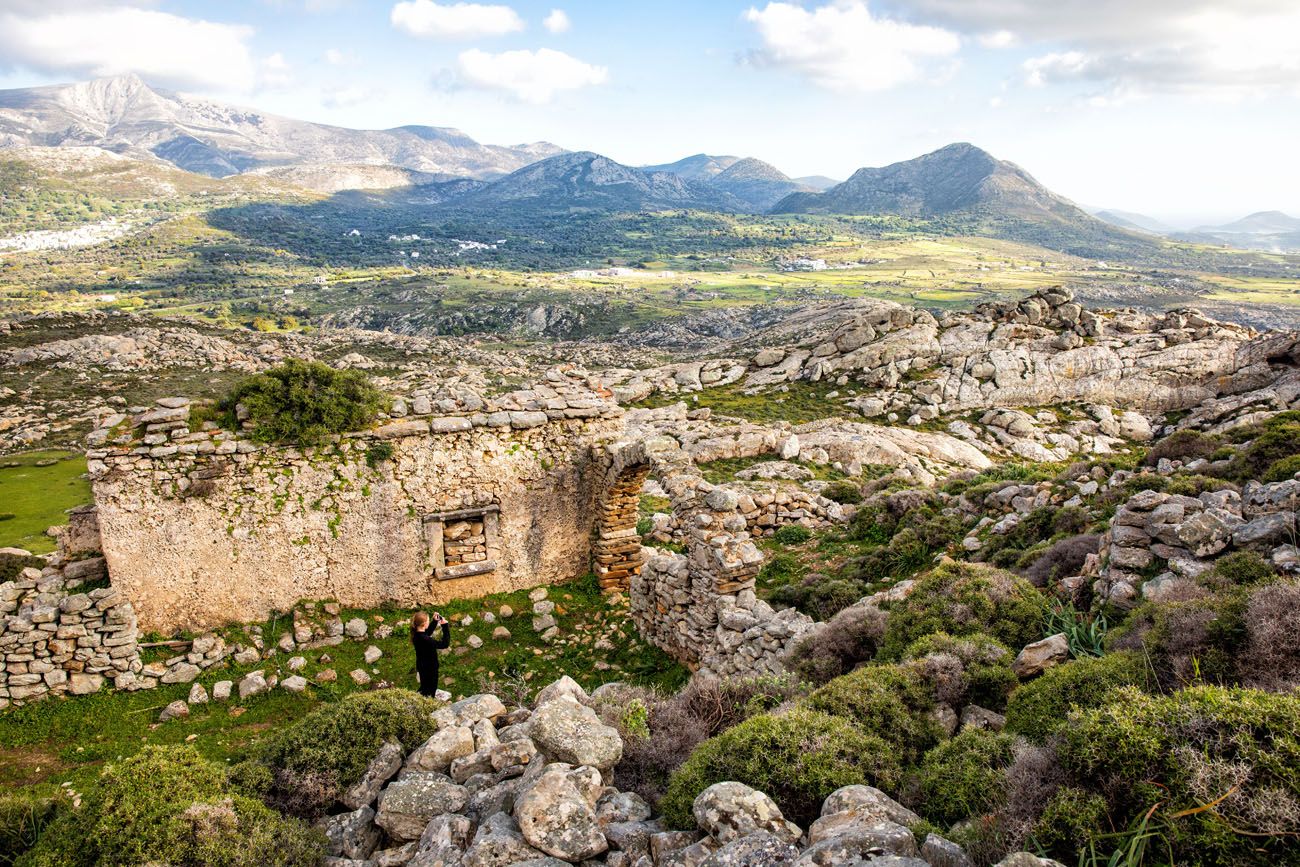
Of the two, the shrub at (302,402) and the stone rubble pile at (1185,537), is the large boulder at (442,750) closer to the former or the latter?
the stone rubble pile at (1185,537)

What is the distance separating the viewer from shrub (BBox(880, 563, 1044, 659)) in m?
7.76

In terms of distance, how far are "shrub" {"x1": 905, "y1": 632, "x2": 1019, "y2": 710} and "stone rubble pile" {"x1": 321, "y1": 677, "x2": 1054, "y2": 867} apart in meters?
2.29

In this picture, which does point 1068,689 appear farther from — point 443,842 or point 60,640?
point 60,640

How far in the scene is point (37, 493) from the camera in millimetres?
20891

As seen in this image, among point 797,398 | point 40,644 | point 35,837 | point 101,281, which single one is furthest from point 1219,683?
point 101,281

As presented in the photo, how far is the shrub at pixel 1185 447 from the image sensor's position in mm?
12031

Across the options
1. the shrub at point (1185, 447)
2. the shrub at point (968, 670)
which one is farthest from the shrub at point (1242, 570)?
the shrub at point (1185, 447)

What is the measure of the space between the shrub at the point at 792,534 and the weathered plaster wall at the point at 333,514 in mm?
4701

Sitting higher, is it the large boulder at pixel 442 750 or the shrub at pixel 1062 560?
the shrub at pixel 1062 560

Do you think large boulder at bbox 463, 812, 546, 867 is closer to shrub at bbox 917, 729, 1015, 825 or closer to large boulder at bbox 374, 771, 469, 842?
large boulder at bbox 374, 771, 469, 842

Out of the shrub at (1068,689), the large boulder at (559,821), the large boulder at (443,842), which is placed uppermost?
the shrub at (1068,689)

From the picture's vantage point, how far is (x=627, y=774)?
6035 mm

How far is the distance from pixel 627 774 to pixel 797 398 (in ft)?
91.6

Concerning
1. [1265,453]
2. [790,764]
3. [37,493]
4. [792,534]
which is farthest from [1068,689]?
[37,493]
